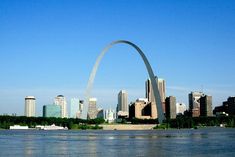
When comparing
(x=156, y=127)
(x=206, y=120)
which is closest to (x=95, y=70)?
(x=156, y=127)

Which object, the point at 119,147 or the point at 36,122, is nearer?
the point at 119,147

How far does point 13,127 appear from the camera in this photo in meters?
138

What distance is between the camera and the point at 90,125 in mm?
139250

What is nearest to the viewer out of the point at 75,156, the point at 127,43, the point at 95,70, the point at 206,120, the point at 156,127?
Result: the point at 75,156

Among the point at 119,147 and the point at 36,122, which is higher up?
the point at 119,147

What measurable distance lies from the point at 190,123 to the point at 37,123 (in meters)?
55.6

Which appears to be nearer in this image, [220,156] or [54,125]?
[220,156]

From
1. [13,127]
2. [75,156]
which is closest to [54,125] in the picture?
[13,127]

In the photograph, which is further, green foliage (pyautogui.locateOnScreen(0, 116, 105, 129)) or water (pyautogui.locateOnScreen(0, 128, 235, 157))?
green foliage (pyautogui.locateOnScreen(0, 116, 105, 129))

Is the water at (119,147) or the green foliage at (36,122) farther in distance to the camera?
the green foliage at (36,122)

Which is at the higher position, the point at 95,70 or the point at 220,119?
the point at 95,70

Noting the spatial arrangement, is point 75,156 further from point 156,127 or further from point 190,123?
point 190,123

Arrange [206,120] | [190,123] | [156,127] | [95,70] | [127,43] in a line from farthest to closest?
[206,120]
[190,123]
[156,127]
[95,70]
[127,43]

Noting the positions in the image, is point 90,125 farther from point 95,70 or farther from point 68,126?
point 95,70
